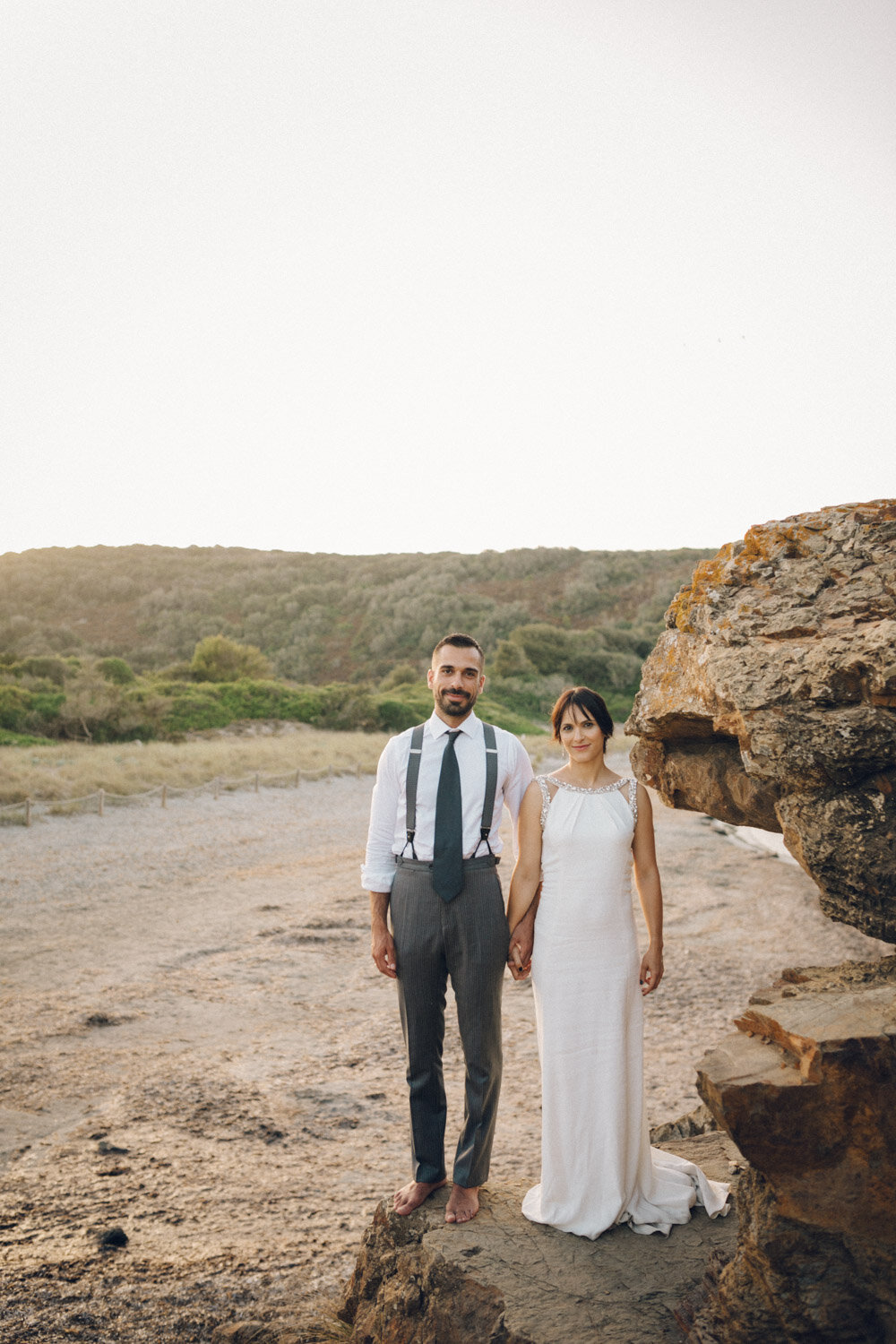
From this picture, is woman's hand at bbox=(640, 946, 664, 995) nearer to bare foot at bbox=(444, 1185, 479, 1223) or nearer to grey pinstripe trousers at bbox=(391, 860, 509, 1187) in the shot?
grey pinstripe trousers at bbox=(391, 860, 509, 1187)

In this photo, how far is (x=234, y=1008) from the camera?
684 centimetres

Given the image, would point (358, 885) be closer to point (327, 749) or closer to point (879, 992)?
point (879, 992)

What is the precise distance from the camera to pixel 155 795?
615 inches

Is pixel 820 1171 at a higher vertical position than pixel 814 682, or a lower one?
lower

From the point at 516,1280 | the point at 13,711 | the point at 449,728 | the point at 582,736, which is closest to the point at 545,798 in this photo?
the point at 582,736

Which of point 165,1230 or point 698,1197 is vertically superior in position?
point 698,1197

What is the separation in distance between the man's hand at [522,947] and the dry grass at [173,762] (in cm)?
1169

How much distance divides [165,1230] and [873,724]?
145 inches

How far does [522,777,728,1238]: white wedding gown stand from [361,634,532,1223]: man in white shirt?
0.71 ft

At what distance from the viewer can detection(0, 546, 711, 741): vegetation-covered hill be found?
25516mm

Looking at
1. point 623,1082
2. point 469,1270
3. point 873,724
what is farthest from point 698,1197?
point 873,724

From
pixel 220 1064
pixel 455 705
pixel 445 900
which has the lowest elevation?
pixel 220 1064

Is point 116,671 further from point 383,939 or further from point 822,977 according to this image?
point 822,977

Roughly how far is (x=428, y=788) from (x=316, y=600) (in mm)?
50689
